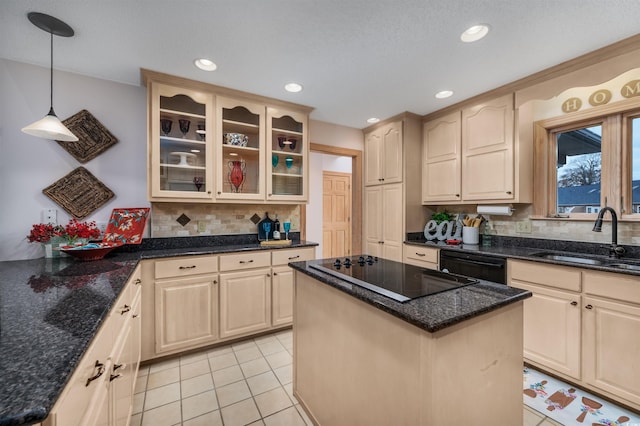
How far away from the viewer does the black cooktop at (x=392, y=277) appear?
3.93ft

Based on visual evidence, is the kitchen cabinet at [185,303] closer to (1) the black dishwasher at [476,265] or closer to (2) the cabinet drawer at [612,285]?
(1) the black dishwasher at [476,265]

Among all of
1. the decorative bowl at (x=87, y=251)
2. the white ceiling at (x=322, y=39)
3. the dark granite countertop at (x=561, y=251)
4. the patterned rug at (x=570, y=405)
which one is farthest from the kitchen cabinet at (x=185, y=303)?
the patterned rug at (x=570, y=405)

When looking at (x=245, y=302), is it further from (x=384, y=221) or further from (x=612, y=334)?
(x=612, y=334)

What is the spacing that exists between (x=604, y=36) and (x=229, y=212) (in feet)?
10.5

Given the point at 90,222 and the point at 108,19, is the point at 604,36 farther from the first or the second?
the point at 90,222

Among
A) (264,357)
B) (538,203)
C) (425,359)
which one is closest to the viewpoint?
(425,359)

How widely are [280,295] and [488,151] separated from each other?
245 centimetres

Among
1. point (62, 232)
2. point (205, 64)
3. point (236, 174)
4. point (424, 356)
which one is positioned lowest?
point (424, 356)

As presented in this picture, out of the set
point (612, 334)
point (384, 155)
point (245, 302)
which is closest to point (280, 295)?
point (245, 302)

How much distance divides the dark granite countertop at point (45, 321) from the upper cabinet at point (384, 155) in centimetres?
270

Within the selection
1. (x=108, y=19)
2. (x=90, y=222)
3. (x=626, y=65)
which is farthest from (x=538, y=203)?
(x=90, y=222)

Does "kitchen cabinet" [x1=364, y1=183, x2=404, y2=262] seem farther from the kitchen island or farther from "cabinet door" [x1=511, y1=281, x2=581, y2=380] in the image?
the kitchen island

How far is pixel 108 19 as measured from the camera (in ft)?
5.38

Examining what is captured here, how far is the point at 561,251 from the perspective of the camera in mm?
2365
